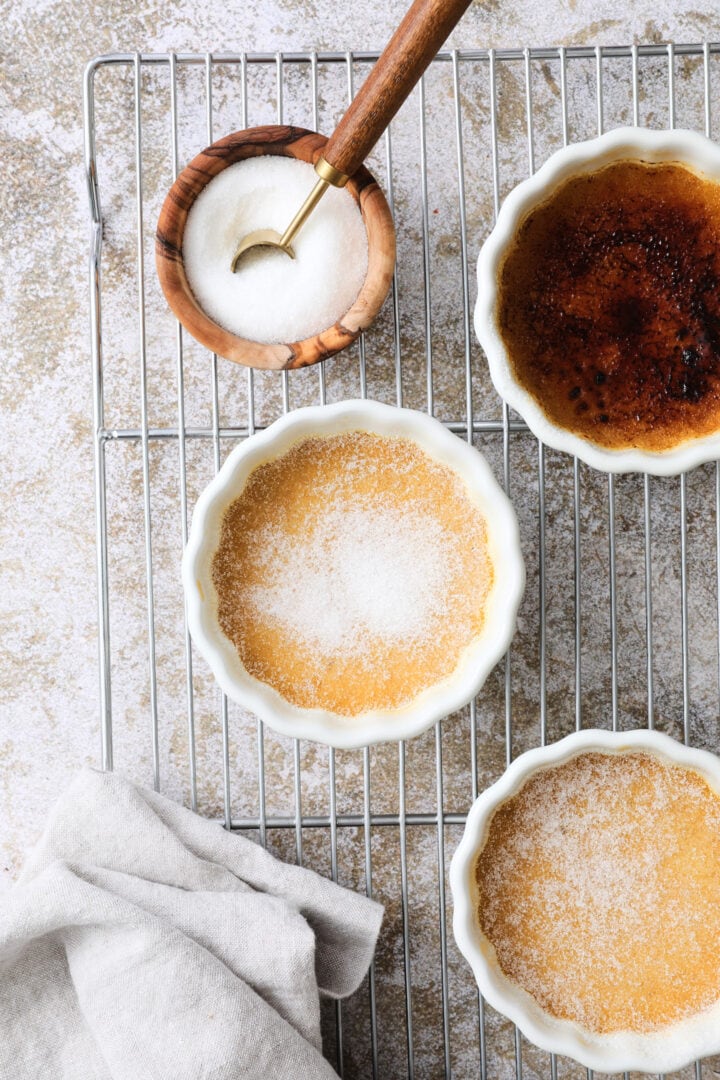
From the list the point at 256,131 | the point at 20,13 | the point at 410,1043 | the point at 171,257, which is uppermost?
the point at 20,13

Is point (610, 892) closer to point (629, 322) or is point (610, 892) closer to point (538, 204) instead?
point (629, 322)

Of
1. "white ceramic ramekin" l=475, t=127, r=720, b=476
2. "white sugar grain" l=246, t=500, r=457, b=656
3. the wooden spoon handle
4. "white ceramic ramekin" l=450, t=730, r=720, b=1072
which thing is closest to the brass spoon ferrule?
the wooden spoon handle

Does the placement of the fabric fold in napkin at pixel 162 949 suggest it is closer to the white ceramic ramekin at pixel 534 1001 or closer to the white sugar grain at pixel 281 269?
the white ceramic ramekin at pixel 534 1001

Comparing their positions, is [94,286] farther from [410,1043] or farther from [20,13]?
[410,1043]

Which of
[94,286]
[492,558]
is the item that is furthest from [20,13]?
[492,558]

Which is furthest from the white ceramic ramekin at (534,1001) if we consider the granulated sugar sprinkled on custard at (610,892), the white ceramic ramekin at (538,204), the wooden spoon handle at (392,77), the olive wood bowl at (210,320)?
the wooden spoon handle at (392,77)

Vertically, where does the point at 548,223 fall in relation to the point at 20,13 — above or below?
below
